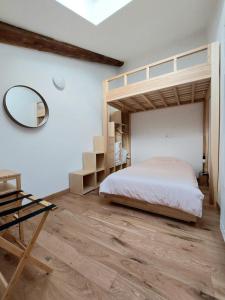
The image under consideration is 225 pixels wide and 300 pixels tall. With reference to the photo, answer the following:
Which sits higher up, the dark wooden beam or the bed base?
the dark wooden beam

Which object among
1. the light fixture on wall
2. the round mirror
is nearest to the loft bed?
the light fixture on wall

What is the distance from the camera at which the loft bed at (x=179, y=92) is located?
215 centimetres

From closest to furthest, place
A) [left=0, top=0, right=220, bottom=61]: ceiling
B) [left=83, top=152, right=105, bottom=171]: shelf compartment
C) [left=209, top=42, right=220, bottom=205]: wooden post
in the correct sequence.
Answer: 1. [left=0, top=0, right=220, bottom=61]: ceiling
2. [left=209, top=42, right=220, bottom=205]: wooden post
3. [left=83, top=152, right=105, bottom=171]: shelf compartment

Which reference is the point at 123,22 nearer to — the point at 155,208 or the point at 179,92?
the point at 179,92

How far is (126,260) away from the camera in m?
1.28

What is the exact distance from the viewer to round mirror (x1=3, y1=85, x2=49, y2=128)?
2.11 m

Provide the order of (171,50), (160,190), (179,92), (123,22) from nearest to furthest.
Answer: (160,190) → (123,22) → (179,92) → (171,50)

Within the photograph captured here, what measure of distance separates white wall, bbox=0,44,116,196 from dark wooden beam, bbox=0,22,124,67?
0.31 ft

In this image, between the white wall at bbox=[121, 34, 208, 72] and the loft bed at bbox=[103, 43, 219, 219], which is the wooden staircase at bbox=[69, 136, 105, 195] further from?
the white wall at bbox=[121, 34, 208, 72]

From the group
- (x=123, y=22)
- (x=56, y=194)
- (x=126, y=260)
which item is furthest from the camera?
(x=56, y=194)

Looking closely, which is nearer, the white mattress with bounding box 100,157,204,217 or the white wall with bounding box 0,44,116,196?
the white mattress with bounding box 100,157,204,217

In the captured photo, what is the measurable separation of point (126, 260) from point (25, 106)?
2.47 metres

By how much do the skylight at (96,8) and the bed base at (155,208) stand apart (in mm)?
2930

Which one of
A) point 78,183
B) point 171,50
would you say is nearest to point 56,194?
point 78,183
